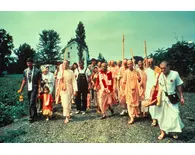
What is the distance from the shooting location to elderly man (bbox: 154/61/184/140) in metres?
5.11

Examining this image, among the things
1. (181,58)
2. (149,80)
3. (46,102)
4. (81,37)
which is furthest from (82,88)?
(181,58)

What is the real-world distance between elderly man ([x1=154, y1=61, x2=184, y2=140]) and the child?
3.02 m

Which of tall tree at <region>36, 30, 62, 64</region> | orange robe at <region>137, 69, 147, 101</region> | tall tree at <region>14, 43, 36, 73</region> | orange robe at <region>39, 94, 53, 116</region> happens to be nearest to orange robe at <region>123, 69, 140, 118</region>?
orange robe at <region>137, 69, 147, 101</region>

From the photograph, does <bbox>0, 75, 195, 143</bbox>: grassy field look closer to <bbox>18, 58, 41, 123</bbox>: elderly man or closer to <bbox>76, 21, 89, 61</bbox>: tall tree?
<bbox>18, 58, 41, 123</bbox>: elderly man

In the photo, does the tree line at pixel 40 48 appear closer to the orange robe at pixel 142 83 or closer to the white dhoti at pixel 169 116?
the orange robe at pixel 142 83

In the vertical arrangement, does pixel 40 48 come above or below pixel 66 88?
above

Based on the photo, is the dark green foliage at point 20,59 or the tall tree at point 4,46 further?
the dark green foliage at point 20,59

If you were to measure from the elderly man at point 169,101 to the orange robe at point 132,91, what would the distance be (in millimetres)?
1164

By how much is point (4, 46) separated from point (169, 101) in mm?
4237

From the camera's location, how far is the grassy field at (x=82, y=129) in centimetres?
552

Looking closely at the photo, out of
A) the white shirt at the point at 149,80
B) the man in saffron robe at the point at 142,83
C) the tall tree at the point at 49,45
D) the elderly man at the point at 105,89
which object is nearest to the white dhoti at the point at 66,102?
the elderly man at the point at 105,89

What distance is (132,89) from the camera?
6543mm

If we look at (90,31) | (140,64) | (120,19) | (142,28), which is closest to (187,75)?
(140,64)

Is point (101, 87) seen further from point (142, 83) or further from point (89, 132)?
point (89, 132)
